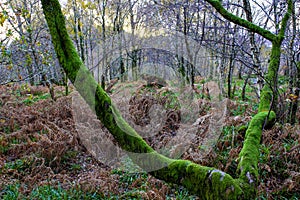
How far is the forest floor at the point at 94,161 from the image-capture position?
4.16m

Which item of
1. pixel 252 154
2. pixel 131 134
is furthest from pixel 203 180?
pixel 131 134

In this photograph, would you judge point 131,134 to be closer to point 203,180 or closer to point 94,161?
point 203,180

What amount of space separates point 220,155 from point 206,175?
3234mm

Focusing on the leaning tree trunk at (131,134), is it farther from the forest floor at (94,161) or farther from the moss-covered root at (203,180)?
the forest floor at (94,161)

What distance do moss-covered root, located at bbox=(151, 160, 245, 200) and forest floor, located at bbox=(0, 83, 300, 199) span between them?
5.38 feet

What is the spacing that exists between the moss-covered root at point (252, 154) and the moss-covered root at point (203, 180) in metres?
0.15

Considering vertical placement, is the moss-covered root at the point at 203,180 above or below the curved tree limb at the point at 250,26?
below

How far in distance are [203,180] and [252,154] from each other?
24.3 inches

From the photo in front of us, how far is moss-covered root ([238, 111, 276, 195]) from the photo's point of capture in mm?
2127

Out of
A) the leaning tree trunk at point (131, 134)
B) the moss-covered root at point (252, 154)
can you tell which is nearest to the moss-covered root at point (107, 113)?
the leaning tree trunk at point (131, 134)

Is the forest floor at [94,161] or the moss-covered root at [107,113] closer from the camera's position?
the moss-covered root at [107,113]

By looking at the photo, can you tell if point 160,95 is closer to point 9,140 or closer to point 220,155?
point 220,155

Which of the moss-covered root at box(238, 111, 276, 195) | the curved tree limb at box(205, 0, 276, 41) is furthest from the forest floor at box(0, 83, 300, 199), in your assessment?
the curved tree limb at box(205, 0, 276, 41)

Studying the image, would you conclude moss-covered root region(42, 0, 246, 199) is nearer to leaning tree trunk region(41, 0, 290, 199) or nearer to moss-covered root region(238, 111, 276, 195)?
leaning tree trunk region(41, 0, 290, 199)
